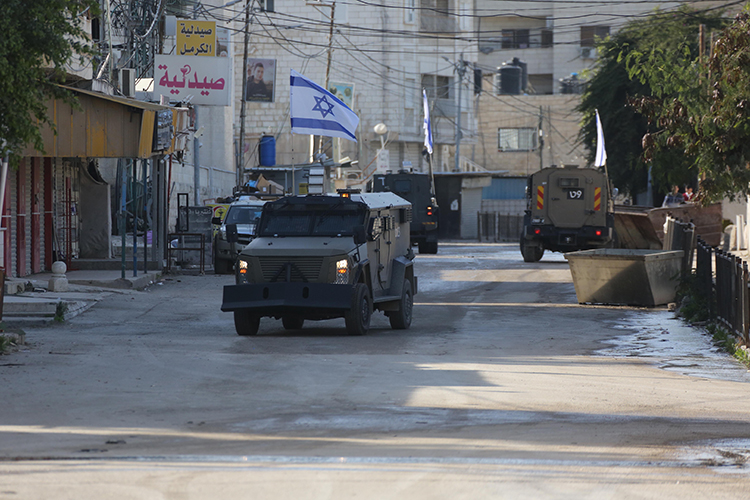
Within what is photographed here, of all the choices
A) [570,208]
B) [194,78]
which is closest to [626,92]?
[570,208]

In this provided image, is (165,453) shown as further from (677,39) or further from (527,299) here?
(677,39)

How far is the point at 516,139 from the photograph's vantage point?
228ft

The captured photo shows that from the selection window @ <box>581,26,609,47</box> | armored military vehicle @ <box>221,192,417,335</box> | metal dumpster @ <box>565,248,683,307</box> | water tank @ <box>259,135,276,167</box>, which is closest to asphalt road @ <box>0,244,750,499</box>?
armored military vehicle @ <box>221,192,417,335</box>

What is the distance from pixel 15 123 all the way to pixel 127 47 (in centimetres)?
1890

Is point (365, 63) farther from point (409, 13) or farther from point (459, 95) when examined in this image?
point (459, 95)

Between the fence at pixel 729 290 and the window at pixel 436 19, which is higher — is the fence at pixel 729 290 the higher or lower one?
the lower one

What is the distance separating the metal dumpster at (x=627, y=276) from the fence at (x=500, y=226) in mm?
30844

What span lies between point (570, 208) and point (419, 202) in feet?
23.2

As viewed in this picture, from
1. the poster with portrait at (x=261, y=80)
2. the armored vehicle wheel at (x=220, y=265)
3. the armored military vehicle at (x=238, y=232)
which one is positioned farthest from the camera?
the poster with portrait at (x=261, y=80)

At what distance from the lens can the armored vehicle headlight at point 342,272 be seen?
1320 cm

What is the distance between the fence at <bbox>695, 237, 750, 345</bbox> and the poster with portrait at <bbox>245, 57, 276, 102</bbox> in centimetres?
3077

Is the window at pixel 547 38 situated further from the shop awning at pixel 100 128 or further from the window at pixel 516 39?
the shop awning at pixel 100 128

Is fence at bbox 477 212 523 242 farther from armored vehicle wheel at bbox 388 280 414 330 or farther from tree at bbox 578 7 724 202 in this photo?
armored vehicle wheel at bbox 388 280 414 330

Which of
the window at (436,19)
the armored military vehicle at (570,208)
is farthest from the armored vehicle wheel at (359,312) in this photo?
the window at (436,19)
